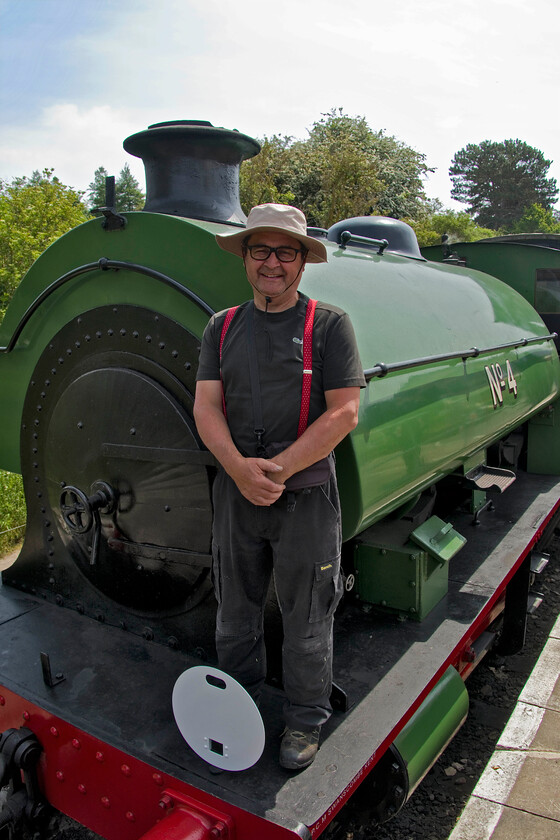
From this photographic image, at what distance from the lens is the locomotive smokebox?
2.57 metres

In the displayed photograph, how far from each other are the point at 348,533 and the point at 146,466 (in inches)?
29.0

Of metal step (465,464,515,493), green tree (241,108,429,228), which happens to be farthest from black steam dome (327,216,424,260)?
green tree (241,108,429,228)

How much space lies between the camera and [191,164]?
262 cm

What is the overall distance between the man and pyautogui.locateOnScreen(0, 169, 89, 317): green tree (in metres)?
8.30

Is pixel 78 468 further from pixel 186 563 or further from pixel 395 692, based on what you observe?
pixel 395 692

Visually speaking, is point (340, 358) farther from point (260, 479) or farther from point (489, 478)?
point (489, 478)

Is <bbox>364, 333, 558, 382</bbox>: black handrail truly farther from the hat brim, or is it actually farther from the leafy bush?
the leafy bush

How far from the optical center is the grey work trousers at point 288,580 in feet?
5.83

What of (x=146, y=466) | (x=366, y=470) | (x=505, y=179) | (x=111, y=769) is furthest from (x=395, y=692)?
(x=505, y=179)

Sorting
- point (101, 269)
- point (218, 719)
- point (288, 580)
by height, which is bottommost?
point (218, 719)

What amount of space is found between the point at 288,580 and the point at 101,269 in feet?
4.18

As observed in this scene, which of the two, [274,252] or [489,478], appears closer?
[274,252]

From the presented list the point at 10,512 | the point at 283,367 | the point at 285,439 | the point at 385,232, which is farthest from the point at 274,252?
the point at 10,512

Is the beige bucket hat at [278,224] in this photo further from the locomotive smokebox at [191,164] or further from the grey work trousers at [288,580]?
the locomotive smokebox at [191,164]
